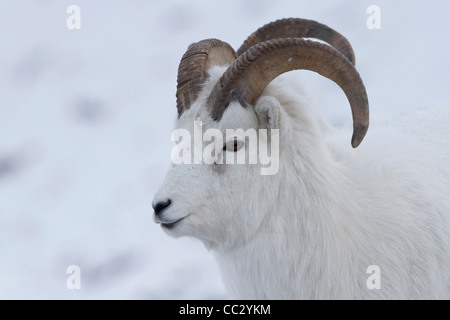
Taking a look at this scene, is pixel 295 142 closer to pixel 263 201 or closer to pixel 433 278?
pixel 263 201

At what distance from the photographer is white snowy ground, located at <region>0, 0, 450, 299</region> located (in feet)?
29.7

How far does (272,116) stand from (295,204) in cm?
60

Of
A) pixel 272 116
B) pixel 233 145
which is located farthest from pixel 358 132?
pixel 233 145

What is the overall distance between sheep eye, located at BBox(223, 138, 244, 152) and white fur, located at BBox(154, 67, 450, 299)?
105 millimetres

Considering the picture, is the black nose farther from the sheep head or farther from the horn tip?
the horn tip

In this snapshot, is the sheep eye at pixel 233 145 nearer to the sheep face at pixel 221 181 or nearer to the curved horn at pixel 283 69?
the sheep face at pixel 221 181

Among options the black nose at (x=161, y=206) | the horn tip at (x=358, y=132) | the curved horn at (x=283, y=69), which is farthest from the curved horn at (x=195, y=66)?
the horn tip at (x=358, y=132)

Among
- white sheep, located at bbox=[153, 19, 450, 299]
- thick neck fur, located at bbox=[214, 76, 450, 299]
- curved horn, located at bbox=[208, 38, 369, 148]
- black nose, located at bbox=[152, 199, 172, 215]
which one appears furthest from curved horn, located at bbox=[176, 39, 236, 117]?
black nose, located at bbox=[152, 199, 172, 215]

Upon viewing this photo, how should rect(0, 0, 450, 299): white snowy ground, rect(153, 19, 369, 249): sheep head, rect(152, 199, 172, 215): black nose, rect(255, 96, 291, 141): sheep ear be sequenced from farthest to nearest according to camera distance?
rect(0, 0, 450, 299): white snowy ground
rect(255, 96, 291, 141): sheep ear
rect(153, 19, 369, 249): sheep head
rect(152, 199, 172, 215): black nose

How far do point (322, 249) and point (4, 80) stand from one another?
11.3 metres

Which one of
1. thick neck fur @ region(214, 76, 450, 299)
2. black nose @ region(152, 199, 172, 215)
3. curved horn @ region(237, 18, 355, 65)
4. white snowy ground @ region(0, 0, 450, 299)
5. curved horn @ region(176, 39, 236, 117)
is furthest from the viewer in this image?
white snowy ground @ region(0, 0, 450, 299)

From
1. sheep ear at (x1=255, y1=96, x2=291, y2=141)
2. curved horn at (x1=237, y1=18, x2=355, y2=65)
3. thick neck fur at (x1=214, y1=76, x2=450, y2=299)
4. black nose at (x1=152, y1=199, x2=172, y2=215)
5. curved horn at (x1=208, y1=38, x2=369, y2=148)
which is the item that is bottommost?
thick neck fur at (x1=214, y1=76, x2=450, y2=299)

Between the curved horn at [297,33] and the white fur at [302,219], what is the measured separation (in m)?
0.65
